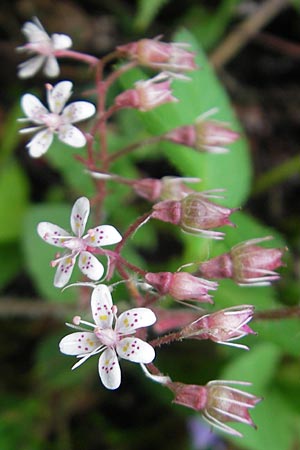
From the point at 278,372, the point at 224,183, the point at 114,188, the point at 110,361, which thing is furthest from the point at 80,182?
the point at 110,361

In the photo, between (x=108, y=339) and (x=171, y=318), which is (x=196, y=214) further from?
(x=171, y=318)

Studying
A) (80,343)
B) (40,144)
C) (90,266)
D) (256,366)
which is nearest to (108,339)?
(80,343)

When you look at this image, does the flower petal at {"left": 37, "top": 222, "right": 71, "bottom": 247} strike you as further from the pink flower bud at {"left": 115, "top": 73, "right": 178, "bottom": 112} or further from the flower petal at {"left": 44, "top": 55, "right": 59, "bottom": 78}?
the flower petal at {"left": 44, "top": 55, "right": 59, "bottom": 78}

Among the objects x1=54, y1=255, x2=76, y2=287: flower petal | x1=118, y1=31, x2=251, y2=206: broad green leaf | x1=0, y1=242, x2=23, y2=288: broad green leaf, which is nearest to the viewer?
x1=54, y1=255, x2=76, y2=287: flower petal

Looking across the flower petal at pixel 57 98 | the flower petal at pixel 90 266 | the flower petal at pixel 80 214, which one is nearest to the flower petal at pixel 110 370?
the flower petal at pixel 90 266

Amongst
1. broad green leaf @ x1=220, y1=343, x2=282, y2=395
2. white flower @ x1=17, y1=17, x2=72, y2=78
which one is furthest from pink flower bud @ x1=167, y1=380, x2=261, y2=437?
white flower @ x1=17, y1=17, x2=72, y2=78

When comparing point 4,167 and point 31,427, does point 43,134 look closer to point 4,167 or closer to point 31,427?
point 4,167
